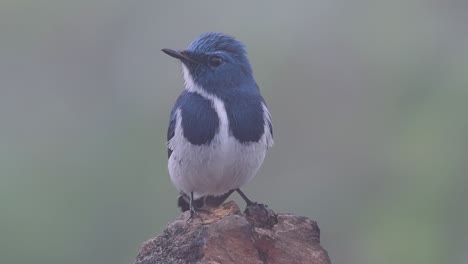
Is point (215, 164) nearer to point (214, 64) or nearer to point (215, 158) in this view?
point (215, 158)

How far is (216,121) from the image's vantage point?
650 centimetres

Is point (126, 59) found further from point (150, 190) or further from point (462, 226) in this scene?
point (462, 226)

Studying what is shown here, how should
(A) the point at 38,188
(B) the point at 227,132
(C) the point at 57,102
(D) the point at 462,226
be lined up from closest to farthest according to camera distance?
1. (B) the point at 227,132
2. (D) the point at 462,226
3. (A) the point at 38,188
4. (C) the point at 57,102

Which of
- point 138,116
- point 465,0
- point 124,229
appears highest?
point 465,0

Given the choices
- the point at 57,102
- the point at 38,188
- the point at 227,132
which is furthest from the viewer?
the point at 57,102

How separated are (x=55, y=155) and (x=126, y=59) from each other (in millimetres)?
1253

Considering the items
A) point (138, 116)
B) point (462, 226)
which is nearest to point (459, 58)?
point (462, 226)

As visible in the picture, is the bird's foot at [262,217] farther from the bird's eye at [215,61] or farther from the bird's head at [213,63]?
the bird's eye at [215,61]

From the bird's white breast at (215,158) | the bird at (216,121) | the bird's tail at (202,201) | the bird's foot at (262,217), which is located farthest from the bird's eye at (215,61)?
the bird's foot at (262,217)

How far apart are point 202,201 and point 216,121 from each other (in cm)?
92

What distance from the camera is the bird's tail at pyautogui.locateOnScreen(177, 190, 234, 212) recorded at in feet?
23.4

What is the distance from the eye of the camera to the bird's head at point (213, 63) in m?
6.74

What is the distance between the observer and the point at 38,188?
9.97 metres

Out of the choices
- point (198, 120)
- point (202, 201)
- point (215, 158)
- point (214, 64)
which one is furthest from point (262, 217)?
point (202, 201)
